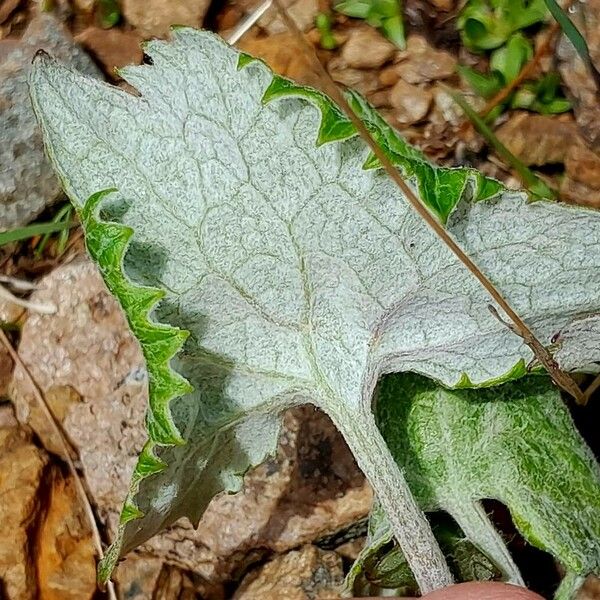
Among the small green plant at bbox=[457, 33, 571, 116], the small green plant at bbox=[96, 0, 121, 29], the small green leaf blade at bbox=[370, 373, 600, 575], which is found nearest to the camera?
the small green leaf blade at bbox=[370, 373, 600, 575]

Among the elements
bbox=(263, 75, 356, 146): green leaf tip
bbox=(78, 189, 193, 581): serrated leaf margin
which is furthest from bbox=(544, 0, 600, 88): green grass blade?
bbox=(78, 189, 193, 581): serrated leaf margin

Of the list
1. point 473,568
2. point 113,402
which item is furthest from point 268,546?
point 473,568

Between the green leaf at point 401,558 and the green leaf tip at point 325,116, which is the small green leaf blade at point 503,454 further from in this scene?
the green leaf tip at point 325,116

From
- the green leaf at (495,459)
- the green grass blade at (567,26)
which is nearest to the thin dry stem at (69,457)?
the green leaf at (495,459)

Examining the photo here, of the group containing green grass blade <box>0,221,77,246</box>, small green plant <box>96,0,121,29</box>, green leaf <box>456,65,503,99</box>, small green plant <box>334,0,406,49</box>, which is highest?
small green plant <box>96,0,121,29</box>

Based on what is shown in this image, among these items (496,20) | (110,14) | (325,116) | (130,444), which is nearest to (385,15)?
(496,20)

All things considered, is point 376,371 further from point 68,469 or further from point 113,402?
point 68,469

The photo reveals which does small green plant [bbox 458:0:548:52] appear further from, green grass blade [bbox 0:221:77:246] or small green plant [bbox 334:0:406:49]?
green grass blade [bbox 0:221:77:246]
